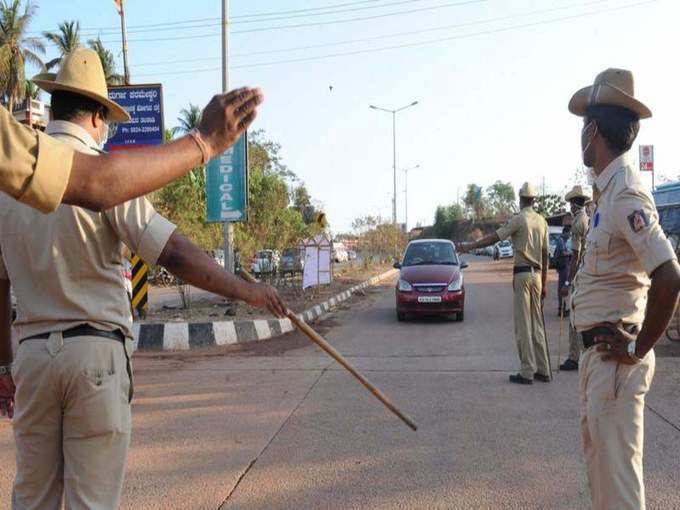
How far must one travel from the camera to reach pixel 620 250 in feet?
8.12

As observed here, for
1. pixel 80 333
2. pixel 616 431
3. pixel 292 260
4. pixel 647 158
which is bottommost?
pixel 292 260

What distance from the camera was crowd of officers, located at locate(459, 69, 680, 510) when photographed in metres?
2.32

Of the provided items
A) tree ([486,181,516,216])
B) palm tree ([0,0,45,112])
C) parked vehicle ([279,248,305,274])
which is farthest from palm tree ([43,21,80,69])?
tree ([486,181,516,216])

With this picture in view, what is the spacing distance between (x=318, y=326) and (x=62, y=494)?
9.30m

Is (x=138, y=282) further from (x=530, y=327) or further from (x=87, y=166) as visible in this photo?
(x=87, y=166)

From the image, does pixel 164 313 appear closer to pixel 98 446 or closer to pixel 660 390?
pixel 660 390

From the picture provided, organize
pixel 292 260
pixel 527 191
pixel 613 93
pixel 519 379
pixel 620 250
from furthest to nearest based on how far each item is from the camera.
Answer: pixel 292 260, pixel 527 191, pixel 519 379, pixel 613 93, pixel 620 250

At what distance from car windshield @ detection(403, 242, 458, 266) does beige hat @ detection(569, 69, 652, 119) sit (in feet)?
33.0

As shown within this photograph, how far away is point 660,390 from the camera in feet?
19.8

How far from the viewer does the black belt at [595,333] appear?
2480 millimetres

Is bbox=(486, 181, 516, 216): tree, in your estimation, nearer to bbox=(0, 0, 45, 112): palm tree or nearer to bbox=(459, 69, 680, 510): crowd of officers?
bbox=(0, 0, 45, 112): palm tree

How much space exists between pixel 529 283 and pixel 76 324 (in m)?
5.54

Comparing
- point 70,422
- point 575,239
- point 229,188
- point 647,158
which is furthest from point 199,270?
point 647,158

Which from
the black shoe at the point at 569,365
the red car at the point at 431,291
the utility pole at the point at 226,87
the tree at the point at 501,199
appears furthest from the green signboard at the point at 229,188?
the tree at the point at 501,199
